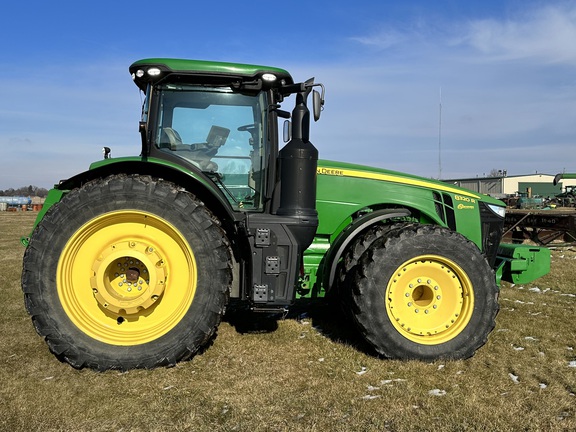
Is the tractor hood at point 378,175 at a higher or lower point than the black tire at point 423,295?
higher

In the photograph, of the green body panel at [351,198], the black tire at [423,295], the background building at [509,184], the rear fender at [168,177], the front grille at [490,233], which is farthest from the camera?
the background building at [509,184]

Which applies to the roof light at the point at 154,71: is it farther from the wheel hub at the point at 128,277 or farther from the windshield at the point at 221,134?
the wheel hub at the point at 128,277

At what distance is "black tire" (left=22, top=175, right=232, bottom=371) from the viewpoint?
145 inches

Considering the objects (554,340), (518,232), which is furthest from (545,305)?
(518,232)

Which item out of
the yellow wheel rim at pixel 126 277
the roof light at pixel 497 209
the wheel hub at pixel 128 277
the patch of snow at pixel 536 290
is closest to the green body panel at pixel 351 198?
the roof light at pixel 497 209

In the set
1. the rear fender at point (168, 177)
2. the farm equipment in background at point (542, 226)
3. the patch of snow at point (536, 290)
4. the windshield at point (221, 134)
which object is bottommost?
the patch of snow at point (536, 290)

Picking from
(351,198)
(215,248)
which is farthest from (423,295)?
(215,248)

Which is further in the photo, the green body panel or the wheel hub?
the green body panel

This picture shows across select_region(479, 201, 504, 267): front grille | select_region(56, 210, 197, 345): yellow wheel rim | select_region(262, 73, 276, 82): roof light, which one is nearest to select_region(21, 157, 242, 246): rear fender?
select_region(56, 210, 197, 345): yellow wheel rim

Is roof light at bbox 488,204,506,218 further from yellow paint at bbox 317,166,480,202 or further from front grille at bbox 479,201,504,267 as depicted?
yellow paint at bbox 317,166,480,202

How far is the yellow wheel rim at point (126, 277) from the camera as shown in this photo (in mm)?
3775

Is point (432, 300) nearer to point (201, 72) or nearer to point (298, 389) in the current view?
point (298, 389)

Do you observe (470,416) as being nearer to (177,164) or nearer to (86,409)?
(86,409)

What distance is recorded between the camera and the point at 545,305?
6094 millimetres
